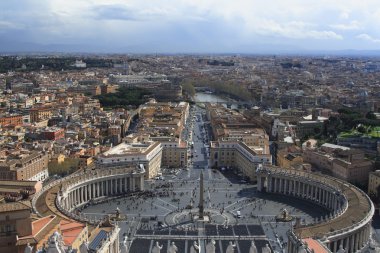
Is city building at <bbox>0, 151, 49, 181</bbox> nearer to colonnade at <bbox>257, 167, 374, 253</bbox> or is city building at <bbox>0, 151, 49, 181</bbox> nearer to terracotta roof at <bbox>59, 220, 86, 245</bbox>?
terracotta roof at <bbox>59, 220, 86, 245</bbox>

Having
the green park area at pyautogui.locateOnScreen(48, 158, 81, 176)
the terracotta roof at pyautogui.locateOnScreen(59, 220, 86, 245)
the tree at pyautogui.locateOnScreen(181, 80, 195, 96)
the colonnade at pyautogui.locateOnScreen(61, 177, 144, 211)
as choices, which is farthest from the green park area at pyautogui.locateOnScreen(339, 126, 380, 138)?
the tree at pyautogui.locateOnScreen(181, 80, 195, 96)

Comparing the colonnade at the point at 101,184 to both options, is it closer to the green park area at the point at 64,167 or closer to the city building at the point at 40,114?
the green park area at the point at 64,167

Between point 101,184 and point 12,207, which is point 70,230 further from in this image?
point 101,184

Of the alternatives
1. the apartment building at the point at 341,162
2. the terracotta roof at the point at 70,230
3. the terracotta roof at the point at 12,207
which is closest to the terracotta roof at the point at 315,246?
the terracotta roof at the point at 70,230

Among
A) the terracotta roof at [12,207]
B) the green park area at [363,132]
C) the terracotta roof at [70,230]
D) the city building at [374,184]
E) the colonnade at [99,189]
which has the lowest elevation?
the colonnade at [99,189]

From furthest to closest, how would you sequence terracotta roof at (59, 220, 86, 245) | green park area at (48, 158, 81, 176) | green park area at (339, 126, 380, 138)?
green park area at (339, 126, 380, 138), green park area at (48, 158, 81, 176), terracotta roof at (59, 220, 86, 245)

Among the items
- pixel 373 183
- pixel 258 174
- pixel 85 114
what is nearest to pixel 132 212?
pixel 258 174

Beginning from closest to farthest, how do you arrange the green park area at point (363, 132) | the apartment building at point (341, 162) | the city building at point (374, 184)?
the city building at point (374, 184), the apartment building at point (341, 162), the green park area at point (363, 132)

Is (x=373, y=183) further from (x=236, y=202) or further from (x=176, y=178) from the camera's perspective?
(x=176, y=178)
